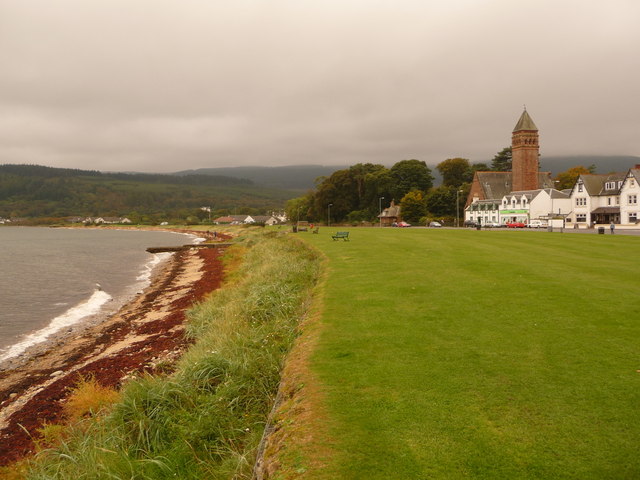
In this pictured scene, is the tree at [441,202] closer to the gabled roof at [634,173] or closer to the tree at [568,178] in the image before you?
the tree at [568,178]

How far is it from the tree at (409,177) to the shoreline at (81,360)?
90963 millimetres

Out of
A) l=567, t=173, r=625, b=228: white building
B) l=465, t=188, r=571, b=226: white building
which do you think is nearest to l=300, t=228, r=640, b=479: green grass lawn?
l=567, t=173, r=625, b=228: white building

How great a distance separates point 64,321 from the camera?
22.2 m

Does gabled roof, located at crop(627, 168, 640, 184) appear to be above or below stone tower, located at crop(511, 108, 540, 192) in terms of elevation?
below

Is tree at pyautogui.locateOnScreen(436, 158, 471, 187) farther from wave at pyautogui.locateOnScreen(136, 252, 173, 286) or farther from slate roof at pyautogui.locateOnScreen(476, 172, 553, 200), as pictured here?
wave at pyautogui.locateOnScreen(136, 252, 173, 286)

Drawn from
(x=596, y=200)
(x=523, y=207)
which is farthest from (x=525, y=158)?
(x=596, y=200)

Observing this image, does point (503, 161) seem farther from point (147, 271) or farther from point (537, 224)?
point (147, 271)

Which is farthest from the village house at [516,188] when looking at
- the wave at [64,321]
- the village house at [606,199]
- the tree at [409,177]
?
the wave at [64,321]

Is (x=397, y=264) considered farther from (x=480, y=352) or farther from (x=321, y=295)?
(x=480, y=352)

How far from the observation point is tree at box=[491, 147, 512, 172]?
133 metres

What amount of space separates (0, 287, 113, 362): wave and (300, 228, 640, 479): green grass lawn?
1340 centimetres

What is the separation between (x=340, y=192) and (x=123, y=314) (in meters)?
97.2

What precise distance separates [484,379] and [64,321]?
21916mm

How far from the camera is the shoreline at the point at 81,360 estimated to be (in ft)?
34.6
